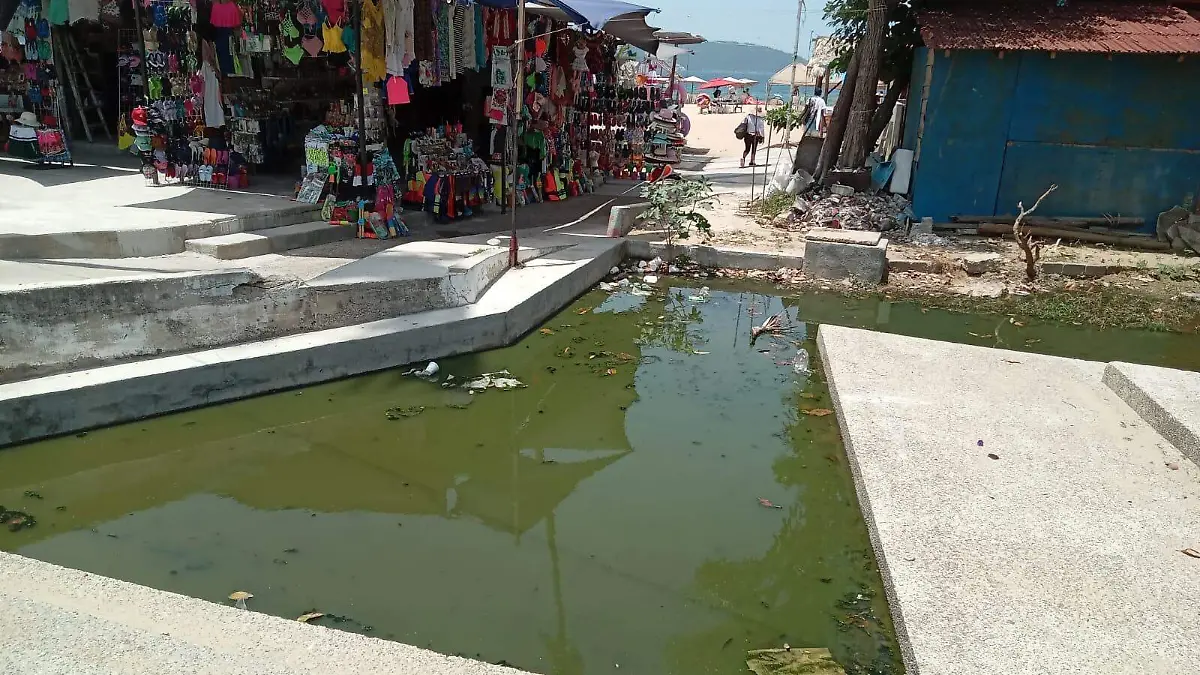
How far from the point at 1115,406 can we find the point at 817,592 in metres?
2.95

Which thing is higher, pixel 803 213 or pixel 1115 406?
pixel 803 213

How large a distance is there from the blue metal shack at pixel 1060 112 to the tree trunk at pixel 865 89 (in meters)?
0.62

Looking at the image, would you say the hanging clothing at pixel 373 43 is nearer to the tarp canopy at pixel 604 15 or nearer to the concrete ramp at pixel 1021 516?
the tarp canopy at pixel 604 15

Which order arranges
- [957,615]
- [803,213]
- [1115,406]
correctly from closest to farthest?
[957,615]
[1115,406]
[803,213]

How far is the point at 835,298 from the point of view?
8352 millimetres

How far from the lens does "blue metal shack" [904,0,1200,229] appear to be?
998cm

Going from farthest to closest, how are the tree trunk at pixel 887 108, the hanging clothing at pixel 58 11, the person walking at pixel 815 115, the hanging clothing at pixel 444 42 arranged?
the person walking at pixel 815 115 → the tree trunk at pixel 887 108 → the hanging clothing at pixel 58 11 → the hanging clothing at pixel 444 42

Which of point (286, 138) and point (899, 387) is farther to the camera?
point (286, 138)

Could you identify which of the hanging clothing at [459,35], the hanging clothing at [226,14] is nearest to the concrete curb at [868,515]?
the hanging clothing at [459,35]

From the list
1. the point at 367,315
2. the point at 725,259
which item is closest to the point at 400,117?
the point at 725,259

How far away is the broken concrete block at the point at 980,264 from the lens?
905 centimetres

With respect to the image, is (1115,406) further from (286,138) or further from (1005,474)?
(286,138)

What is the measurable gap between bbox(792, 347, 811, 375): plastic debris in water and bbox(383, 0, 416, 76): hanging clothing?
5105 millimetres

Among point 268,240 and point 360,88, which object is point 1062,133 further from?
point 268,240
